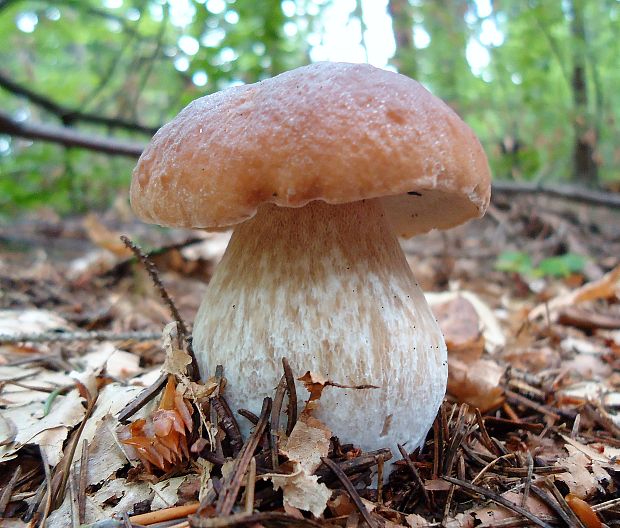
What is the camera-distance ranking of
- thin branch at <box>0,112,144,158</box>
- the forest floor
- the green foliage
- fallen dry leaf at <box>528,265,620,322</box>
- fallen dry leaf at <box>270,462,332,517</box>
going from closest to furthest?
1. fallen dry leaf at <box>270,462,332,517</box>
2. the forest floor
3. fallen dry leaf at <box>528,265,620,322</box>
4. thin branch at <box>0,112,144,158</box>
5. the green foliage

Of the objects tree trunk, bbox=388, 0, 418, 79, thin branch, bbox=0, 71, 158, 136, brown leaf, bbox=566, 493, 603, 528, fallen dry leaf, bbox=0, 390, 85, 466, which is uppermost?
tree trunk, bbox=388, 0, 418, 79

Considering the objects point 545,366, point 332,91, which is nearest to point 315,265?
point 332,91

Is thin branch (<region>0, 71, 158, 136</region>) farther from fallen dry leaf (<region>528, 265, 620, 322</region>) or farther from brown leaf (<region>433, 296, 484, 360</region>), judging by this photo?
fallen dry leaf (<region>528, 265, 620, 322</region>)

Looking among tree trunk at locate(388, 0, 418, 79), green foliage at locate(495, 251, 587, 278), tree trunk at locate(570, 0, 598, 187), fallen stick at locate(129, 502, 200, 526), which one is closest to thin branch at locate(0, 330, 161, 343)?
fallen stick at locate(129, 502, 200, 526)

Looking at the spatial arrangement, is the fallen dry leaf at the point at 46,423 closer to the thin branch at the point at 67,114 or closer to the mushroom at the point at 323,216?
the mushroom at the point at 323,216

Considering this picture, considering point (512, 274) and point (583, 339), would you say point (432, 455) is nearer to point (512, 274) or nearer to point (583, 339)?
point (583, 339)

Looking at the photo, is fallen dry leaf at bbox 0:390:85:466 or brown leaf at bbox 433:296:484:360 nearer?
fallen dry leaf at bbox 0:390:85:466

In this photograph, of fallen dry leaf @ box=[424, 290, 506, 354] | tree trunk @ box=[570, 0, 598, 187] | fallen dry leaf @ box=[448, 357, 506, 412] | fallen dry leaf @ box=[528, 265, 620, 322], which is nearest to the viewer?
fallen dry leaf @ box=[448, 357, 506, 412]

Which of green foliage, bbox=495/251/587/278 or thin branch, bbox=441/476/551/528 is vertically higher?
thin branch, bbox=441/476/551/528

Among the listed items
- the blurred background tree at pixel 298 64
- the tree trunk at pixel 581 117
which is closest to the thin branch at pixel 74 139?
the blurred background tree at pixel 298 64
